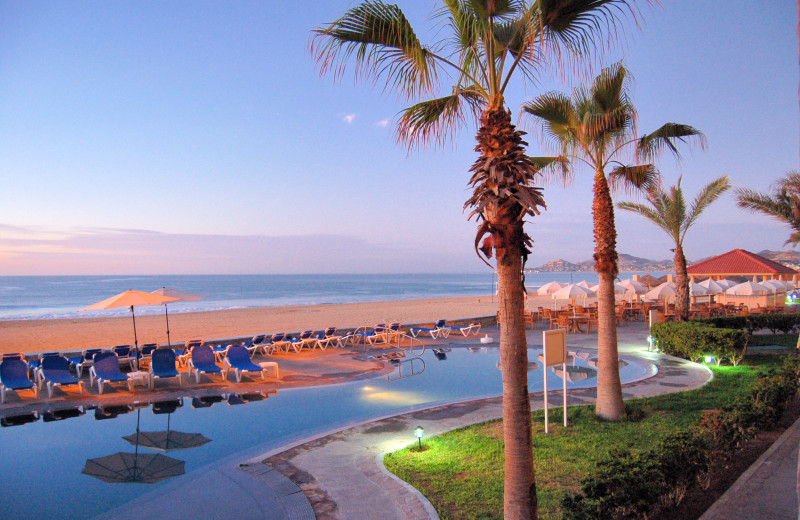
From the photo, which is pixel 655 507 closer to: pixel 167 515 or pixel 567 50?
pixel 567 50

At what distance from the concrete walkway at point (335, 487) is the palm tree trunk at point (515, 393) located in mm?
1189

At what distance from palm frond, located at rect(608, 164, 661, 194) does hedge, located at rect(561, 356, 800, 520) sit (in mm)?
3993

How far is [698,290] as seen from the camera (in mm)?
23969

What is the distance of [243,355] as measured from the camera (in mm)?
11844

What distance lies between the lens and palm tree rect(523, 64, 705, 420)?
292 inches

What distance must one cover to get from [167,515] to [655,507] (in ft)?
14.6

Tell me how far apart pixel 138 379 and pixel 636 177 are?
10567 mm

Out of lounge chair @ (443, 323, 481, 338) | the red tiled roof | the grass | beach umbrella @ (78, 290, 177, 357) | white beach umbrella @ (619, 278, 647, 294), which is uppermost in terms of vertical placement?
the red tiled roof

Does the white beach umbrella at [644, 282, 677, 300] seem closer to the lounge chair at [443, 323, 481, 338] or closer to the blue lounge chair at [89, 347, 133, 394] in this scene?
the lounge chair at [443, 323, 481, 338]

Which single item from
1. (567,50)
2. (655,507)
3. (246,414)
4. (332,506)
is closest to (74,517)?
(332,506)

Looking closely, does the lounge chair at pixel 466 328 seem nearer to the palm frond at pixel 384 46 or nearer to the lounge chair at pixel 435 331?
the lounge chair at pixel 435 331

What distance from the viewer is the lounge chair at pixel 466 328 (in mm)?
19119

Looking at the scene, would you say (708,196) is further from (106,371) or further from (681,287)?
(106,371)

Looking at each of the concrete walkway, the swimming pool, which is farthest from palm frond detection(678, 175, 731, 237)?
the concrete walkway
